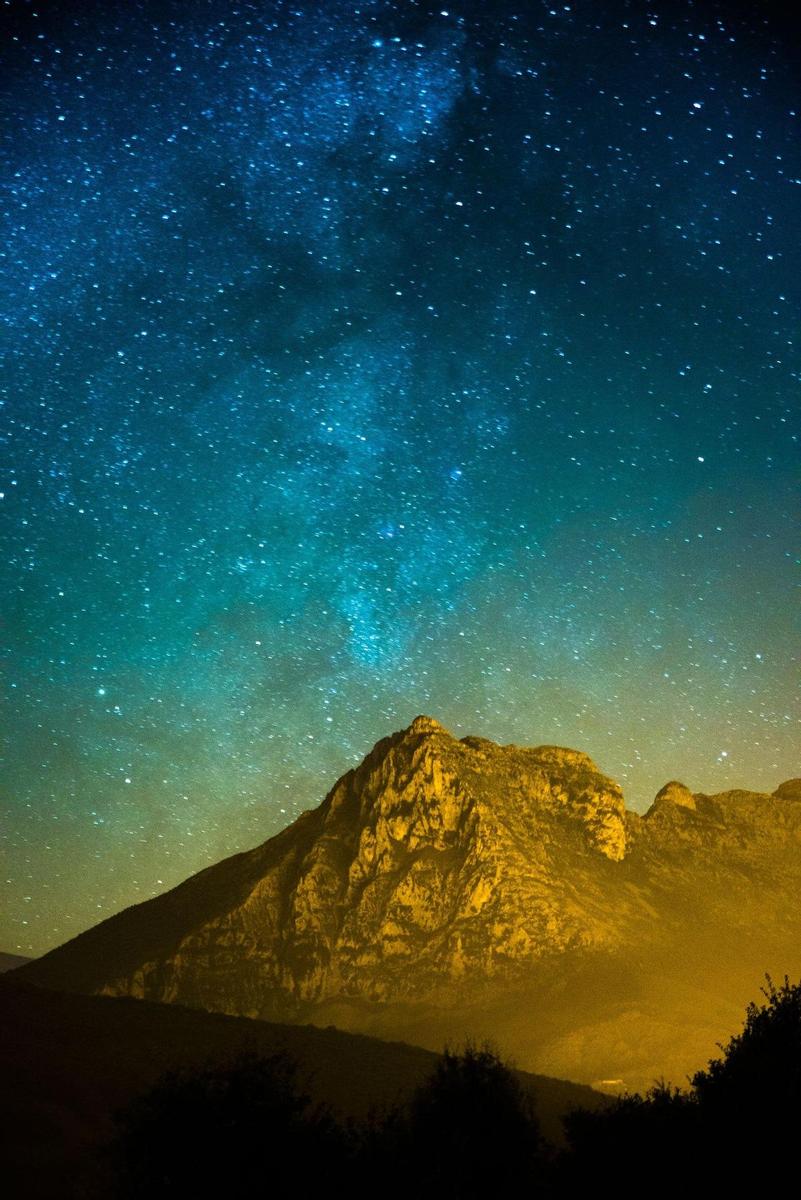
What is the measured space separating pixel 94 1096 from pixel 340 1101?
16.3 metres

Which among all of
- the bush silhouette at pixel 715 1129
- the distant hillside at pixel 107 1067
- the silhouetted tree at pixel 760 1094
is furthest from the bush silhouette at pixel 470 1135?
the silhouetted tree at pixel 760 1094

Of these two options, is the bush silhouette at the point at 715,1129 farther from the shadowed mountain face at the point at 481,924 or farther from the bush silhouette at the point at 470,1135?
the shadowed mountain face at the point at 481,924

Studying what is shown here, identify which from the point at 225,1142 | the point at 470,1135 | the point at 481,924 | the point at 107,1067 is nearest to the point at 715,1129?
the point at 470,1135

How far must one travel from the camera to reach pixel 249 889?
152 m

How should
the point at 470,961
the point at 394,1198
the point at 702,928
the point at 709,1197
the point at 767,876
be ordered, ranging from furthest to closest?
the point at 767,876 → the point at 702,928 → the point at 470,961 → the point at 394,1198 → the point at 709,1197

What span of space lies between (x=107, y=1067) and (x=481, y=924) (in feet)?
338

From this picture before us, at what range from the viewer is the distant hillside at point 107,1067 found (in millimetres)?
33469

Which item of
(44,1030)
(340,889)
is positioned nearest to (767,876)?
(340,889)

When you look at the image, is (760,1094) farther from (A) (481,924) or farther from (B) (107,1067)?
(A) (481,924)

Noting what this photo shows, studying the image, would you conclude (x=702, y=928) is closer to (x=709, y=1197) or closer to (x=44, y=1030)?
(x=44, y=1030)

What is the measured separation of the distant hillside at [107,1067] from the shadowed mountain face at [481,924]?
53.0m

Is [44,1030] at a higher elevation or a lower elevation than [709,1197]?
higher

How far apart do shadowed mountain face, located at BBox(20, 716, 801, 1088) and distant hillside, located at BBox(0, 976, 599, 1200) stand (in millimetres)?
53008

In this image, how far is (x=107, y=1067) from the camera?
158 feet
